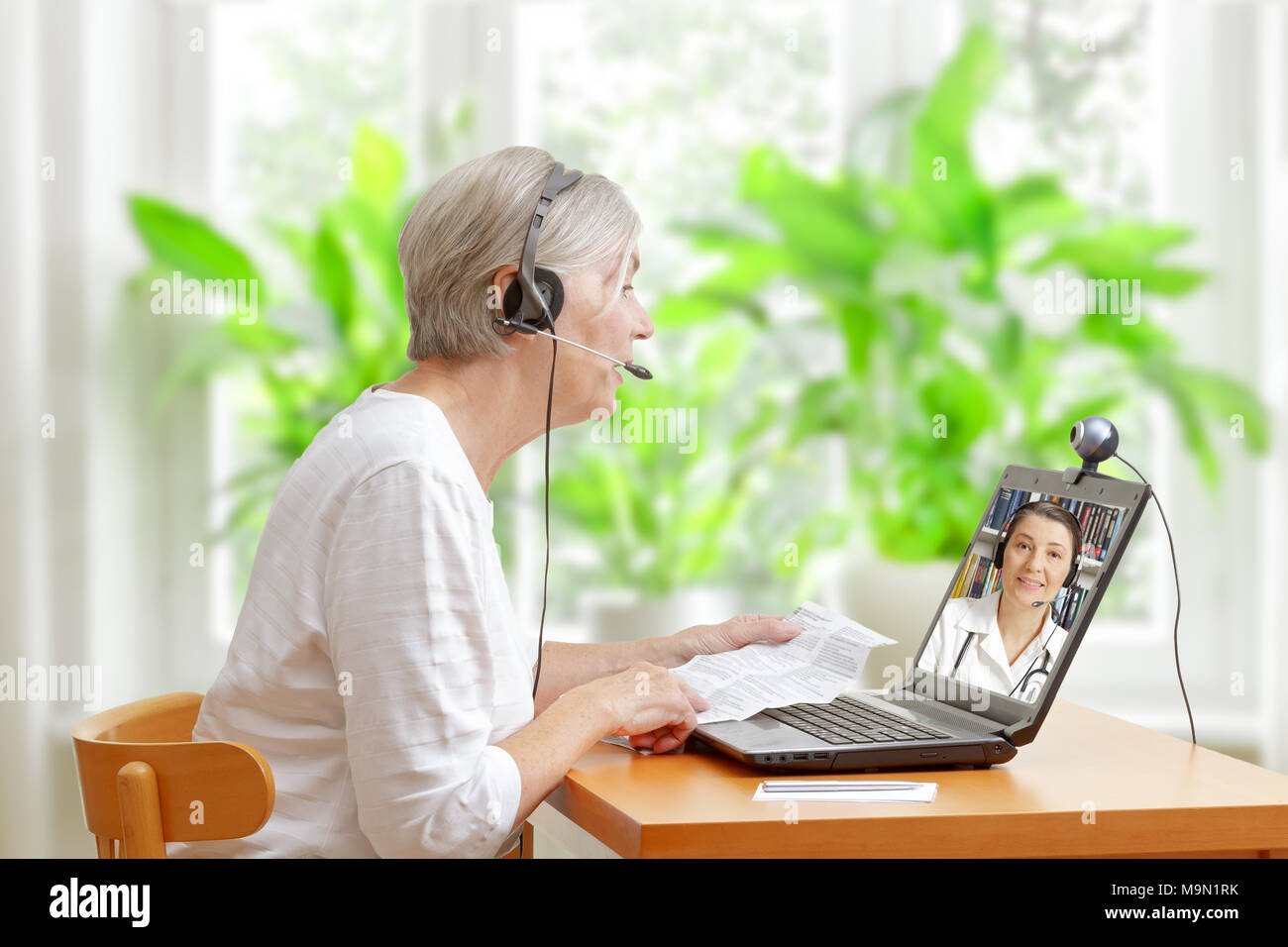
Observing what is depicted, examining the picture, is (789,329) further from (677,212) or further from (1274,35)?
(1274,35)

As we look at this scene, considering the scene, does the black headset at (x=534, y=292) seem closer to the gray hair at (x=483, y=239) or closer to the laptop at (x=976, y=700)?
Answer: the gray hair at (x=483, y=239)

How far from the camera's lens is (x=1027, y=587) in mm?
1051

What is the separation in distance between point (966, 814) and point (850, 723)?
0.71 ft

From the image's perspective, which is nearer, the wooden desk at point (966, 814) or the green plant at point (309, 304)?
the wooden desk at point (966, 814)

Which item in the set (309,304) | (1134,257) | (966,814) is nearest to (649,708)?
(966,814)

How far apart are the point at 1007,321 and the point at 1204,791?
1.42m

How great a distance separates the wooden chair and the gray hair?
0.42 meters

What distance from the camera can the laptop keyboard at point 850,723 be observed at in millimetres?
1012

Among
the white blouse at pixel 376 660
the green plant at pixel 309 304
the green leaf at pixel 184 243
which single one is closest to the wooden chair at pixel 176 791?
the white blouse at pixel 376 660

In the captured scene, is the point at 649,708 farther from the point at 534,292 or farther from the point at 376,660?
the point at 534,292

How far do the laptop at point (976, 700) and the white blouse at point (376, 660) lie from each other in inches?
8.9

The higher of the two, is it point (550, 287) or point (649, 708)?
point (550, 287)

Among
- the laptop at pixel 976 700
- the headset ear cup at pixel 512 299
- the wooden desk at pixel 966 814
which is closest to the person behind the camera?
the wooden desk at pixel 966 814
